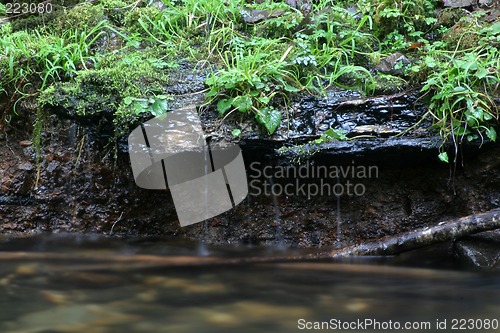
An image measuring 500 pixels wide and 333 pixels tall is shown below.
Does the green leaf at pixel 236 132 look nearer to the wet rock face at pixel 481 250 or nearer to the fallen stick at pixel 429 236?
the fallen stick at pixel 429 236

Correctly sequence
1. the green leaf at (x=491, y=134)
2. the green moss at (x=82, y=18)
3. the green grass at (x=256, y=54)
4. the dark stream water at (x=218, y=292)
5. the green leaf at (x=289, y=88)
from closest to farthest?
the dark stream water at (x=218, y=292)
the green leaf at (x=491, y=134)
the green grass at (x=256, y=54)
the green leaf at (x=289, y=88)
the green moss at (x=82, y=18)

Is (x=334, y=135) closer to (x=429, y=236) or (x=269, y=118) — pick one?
(x=269, y=118)

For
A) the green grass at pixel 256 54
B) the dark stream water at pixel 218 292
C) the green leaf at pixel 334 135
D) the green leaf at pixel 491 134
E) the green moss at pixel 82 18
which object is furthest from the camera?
the green moss at pixel 82 18

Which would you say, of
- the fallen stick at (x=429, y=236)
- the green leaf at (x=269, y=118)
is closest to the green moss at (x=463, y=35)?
the fallen stick at (x=429, y=236)

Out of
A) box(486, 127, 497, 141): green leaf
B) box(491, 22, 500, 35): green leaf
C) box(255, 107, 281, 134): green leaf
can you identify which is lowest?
box(486, 127, 497, 141): green leaf

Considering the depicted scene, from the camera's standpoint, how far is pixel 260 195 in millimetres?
4121

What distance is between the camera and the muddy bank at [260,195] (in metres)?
3.75

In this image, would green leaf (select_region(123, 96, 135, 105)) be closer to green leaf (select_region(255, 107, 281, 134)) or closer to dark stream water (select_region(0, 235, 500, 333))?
green leaf (select_region(255, 107, 281, 134))

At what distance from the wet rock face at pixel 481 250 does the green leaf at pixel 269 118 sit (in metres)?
1.58

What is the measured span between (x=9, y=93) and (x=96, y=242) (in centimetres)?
174

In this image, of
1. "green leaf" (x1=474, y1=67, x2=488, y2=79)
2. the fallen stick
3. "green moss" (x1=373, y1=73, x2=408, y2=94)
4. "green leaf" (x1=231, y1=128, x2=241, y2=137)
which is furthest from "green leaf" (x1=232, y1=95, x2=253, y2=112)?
"green leaf" (x1=474, y1=67, x2=488, y2=79)

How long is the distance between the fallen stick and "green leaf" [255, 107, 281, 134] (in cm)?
107

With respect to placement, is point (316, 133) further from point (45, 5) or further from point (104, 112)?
point (45, 5)

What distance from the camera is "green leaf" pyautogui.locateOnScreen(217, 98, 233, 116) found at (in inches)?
143
